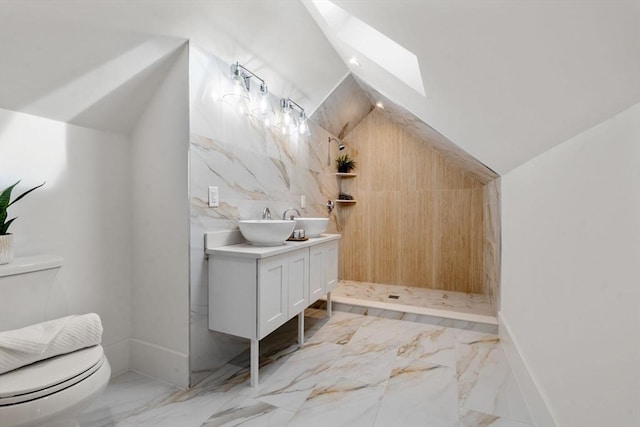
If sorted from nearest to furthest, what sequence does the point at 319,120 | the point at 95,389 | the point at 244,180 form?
the point at 95,389
the point at 244,180
the point at 319,120

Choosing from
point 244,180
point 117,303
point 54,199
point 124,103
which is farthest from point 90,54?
point 117,303

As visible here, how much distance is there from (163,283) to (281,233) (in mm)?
772

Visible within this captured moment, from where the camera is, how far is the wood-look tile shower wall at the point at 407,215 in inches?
138

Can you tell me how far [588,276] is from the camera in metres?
0.98

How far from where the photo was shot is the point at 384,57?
195 cm

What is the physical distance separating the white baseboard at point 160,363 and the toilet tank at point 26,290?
580 mm

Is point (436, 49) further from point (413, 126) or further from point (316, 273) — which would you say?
point (413, 126)

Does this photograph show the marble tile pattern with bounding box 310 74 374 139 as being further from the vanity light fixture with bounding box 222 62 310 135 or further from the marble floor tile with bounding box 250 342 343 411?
the marble floor tile with bounding box 250 342 343 411

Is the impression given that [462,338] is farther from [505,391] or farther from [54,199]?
[54,199]

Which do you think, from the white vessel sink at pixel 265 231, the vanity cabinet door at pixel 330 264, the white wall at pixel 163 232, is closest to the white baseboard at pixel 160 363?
the white wall at pixel 163 232

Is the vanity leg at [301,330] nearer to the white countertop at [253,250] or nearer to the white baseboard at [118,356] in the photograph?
the white countertop at [253,250]

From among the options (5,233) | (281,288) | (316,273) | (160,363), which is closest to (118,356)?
(160,363)

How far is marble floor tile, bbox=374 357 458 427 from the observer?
57.1 inches

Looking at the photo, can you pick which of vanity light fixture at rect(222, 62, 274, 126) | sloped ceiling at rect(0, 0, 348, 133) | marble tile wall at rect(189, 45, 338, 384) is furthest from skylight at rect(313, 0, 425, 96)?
marble tile wall at rect(189, 45, 338, 384)
